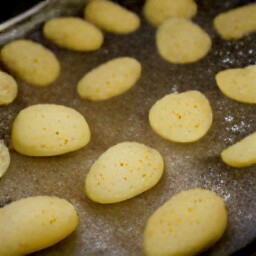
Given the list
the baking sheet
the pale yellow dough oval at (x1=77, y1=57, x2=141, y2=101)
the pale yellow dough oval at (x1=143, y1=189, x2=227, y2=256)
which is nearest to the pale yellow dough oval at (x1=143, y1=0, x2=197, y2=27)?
the baking sheet

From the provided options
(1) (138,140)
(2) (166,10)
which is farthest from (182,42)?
(1) (138,140)

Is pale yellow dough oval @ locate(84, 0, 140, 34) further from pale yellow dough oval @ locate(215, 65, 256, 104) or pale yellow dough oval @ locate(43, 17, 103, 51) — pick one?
pale yellow dough oval @ locate(215, 65, 256, 104)

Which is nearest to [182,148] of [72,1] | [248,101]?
[248,101]

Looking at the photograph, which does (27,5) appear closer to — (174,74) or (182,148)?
(174,74)

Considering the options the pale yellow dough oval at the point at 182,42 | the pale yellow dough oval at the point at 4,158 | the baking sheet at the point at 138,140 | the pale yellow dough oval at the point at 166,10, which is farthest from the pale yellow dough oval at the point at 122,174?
the pale yellow dough oval at the point at 166,10

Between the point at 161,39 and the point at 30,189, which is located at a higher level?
the point at 161,39

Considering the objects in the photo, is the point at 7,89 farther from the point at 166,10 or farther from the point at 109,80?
the point at 166,10
